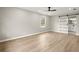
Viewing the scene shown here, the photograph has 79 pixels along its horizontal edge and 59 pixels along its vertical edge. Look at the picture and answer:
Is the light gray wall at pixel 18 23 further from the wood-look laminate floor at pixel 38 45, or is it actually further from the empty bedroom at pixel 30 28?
Answer: the wood-look laminate floor at pixel 38 45

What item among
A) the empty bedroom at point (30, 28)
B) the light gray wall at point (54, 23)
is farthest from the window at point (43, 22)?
the light gray wall at point (54, 23)

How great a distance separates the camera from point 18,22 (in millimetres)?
3633

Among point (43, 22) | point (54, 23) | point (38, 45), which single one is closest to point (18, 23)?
point (43, 22)

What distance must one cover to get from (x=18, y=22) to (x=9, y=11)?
56cm

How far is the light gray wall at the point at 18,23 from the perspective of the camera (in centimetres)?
325

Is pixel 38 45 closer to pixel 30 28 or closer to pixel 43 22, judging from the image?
pixel 30 28

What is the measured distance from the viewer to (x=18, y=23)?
3.61m

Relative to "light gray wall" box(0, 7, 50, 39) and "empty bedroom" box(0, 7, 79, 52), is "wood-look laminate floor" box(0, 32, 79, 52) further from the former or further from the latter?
"light gray wall" box(0, 7, 50, 39)

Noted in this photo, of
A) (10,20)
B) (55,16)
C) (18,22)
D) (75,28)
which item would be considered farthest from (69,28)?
(10,20)

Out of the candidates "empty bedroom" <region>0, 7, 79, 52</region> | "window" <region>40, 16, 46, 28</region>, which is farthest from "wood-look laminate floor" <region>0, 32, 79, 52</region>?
"window" <region>40, 16, 46, 28</region>

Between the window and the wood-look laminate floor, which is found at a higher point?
the window

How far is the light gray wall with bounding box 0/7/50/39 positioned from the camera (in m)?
3.25
